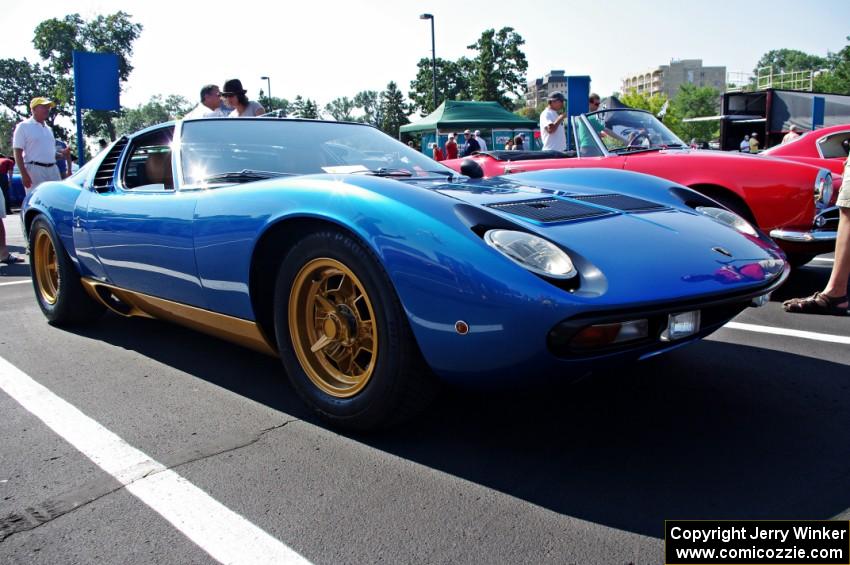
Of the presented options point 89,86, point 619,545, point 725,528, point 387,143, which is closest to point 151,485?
point 619,545

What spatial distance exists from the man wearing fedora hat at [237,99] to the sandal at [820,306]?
437 cm

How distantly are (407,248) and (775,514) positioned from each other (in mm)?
1235

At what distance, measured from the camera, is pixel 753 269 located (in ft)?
7.43

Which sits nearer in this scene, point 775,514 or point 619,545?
point 619,545

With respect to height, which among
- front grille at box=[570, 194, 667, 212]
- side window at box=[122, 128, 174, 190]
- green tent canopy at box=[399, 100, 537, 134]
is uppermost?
green tent canopy at box=[399, 100, 537, 134]

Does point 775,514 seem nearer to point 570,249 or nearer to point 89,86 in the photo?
point 570,249

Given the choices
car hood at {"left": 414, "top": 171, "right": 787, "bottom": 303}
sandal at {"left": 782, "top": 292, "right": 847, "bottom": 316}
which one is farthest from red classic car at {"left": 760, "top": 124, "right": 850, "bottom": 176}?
car hood at {"left": 414, "top": 171, "right": 787, "bottom": 303}

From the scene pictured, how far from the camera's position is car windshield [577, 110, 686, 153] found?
566 cm

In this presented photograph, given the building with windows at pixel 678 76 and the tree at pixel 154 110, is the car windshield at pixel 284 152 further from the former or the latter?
the building with windows at pixel 678 76

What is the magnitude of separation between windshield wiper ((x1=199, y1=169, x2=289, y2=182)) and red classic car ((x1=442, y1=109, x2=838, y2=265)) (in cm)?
138

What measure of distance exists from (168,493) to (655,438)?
1565 millimetres

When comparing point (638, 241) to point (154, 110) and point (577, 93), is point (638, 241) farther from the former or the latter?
point (154, 110)

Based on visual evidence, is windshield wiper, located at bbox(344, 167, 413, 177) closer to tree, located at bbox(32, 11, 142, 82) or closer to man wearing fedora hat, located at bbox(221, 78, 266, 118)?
man wearing fedora hat, located at bbox(221, 78, 266, 118)

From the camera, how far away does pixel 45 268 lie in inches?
168
